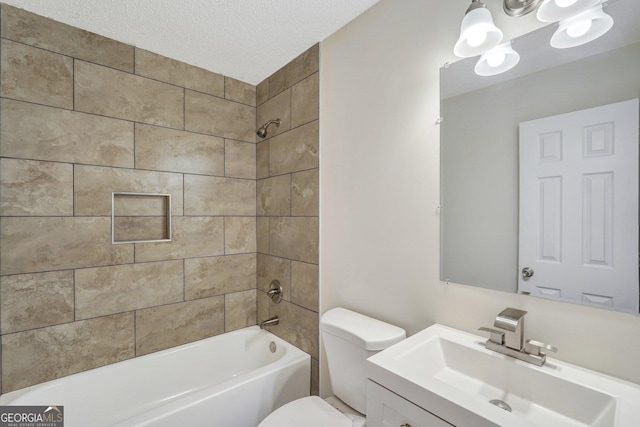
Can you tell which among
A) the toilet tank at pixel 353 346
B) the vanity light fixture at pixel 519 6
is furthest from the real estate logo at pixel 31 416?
the vanity light fixture at pixel 519 6

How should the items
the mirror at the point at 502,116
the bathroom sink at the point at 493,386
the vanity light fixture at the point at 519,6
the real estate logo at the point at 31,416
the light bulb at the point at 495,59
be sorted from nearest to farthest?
the bathroom sink at the point at 493,386 → the mirror at the point at 502,116 → the vanity light fixture at the point at 519,6 → the light bulb at the point at 495,59 → the real estate logo at the point at 31,416

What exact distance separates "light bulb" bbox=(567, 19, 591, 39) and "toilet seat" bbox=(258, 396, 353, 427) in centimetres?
173

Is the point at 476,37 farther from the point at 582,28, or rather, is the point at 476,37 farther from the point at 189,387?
the point at 189,387

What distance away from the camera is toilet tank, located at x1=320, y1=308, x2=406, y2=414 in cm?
130

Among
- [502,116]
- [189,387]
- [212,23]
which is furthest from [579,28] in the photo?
[189,387]

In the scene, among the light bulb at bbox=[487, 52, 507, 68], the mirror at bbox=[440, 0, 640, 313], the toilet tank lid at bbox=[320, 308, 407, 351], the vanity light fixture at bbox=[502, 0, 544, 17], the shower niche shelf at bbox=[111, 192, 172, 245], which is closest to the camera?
the mirror at bbox=[440, 0, 640, 313]

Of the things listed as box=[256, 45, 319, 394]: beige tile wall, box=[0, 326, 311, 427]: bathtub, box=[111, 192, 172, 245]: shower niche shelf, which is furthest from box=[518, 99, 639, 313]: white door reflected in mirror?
box=[111, 192, 172, 245]: shower niche shelf

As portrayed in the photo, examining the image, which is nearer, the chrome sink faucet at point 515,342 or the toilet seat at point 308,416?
the chrome sink faucet at point 515,342

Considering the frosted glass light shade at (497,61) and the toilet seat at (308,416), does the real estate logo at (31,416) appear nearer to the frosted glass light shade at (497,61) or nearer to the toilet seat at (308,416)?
the toilet seat at (308,416)

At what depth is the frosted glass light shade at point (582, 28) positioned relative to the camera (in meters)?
0.89

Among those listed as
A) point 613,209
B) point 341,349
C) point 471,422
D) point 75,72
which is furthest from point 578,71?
point 75,72

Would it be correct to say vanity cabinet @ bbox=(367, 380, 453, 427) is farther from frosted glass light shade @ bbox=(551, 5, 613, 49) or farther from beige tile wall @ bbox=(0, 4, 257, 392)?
beige tile wall @ bbox=(0, 4, 257, 392)

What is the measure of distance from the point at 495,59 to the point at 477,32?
0.14 m

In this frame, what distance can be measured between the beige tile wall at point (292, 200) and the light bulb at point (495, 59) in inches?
40.5
